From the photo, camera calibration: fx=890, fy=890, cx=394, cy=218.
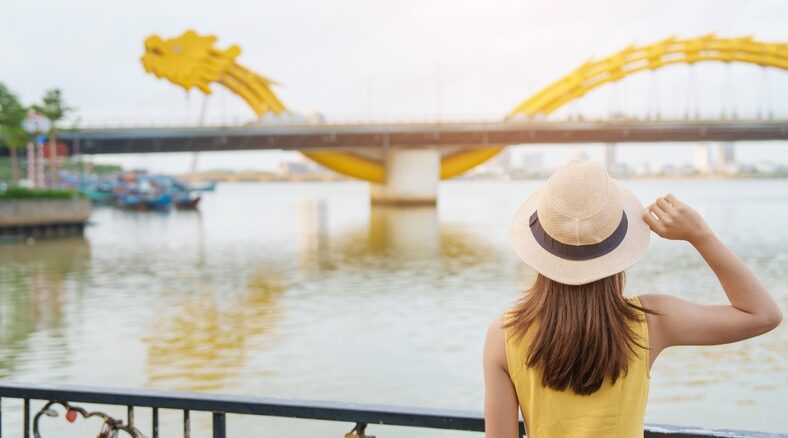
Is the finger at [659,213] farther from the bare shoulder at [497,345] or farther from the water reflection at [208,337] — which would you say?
the water reflection at [208,337]

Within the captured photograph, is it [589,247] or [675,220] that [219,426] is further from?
[675,220]

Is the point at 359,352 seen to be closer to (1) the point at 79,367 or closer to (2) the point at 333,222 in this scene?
(1) the point at 79,367

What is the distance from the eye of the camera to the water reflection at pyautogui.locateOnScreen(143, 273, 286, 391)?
1171 centimetres

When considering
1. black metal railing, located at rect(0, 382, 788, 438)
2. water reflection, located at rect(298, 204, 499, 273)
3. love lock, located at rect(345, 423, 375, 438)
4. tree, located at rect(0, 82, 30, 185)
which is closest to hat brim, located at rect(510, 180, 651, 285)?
black metal railing, located at rect(0, 382, 788, 438)

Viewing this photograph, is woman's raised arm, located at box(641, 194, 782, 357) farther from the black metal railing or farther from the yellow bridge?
the yellow bridge

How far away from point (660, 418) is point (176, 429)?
5.18 m

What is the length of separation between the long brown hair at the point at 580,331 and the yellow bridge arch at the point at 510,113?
6751 centimetres

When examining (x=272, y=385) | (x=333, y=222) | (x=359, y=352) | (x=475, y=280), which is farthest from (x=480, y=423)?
(x=333, y=222)

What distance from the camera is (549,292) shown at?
2.28 meters

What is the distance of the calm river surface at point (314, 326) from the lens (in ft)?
34.9

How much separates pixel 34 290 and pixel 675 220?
21.0 metres

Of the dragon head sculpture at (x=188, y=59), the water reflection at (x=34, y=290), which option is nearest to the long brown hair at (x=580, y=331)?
the water reflection at (x=34, y=290)

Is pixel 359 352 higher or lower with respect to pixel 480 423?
lower

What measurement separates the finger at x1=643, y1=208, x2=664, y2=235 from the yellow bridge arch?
67.5m
